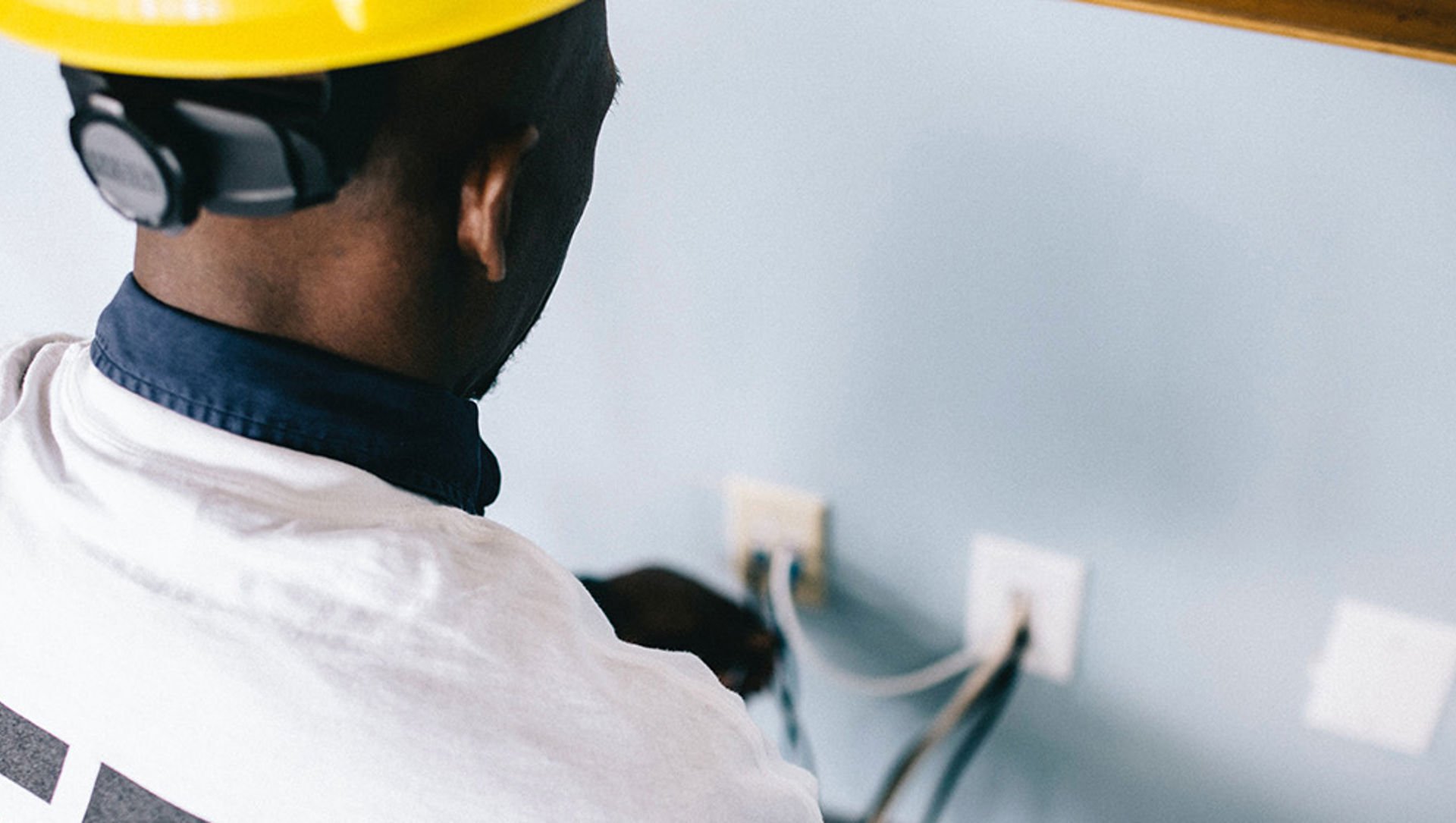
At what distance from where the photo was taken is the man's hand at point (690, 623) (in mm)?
962

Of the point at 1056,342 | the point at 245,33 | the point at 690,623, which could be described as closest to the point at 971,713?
the point at 690,623

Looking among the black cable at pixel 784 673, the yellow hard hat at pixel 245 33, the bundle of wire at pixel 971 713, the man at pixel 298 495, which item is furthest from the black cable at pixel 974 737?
the yellow hard hat at pixel 245 33

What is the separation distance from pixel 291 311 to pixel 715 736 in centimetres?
26

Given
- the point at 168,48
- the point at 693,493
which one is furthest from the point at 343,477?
the point at 693,493

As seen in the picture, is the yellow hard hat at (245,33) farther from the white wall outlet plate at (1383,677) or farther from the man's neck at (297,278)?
the white wall outlet plate at (1383,677)

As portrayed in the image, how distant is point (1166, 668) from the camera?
0.90 metres

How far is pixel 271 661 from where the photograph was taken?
497mm

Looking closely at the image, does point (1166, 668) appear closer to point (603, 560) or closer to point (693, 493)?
point (693, 493)

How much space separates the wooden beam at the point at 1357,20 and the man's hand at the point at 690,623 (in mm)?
556

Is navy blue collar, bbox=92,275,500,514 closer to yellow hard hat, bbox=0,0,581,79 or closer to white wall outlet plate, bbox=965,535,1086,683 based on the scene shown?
yellow hard hat, bbox=0,0,581,79

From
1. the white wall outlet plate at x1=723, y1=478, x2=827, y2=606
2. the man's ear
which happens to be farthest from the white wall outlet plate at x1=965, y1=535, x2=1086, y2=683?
the man's ear

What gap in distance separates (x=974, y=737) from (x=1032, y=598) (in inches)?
6.2

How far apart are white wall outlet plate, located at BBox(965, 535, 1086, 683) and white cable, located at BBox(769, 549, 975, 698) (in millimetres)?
41

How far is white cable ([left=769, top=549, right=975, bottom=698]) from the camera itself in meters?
1.01
